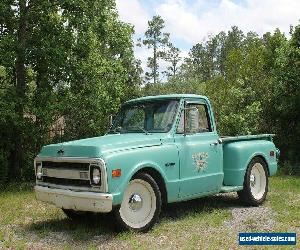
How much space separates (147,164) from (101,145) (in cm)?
84

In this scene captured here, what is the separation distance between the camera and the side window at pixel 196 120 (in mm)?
8602

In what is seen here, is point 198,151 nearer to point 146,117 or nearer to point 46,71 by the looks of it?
point 146,117

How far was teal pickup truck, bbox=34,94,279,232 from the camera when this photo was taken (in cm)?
723

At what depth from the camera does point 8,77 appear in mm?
14492

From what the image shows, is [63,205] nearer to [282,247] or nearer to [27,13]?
[282,247]

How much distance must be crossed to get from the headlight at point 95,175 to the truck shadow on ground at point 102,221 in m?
0.68

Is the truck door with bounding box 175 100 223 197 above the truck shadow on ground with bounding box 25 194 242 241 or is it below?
above

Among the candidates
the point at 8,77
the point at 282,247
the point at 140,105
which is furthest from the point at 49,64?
the point at 282,247

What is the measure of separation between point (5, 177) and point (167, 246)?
875cm

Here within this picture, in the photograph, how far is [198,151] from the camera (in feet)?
28.6

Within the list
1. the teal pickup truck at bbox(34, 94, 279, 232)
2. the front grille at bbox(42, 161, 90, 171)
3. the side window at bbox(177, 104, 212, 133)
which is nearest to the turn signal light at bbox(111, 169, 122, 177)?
the teal pickup truck at bbox(34, 94, 279, 232)

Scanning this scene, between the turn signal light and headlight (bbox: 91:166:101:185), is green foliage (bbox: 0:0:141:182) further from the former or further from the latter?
the turn signal light

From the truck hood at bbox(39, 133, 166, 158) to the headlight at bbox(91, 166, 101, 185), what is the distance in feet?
0.65

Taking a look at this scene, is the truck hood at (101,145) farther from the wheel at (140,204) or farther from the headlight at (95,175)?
the wheel at (140,204)
